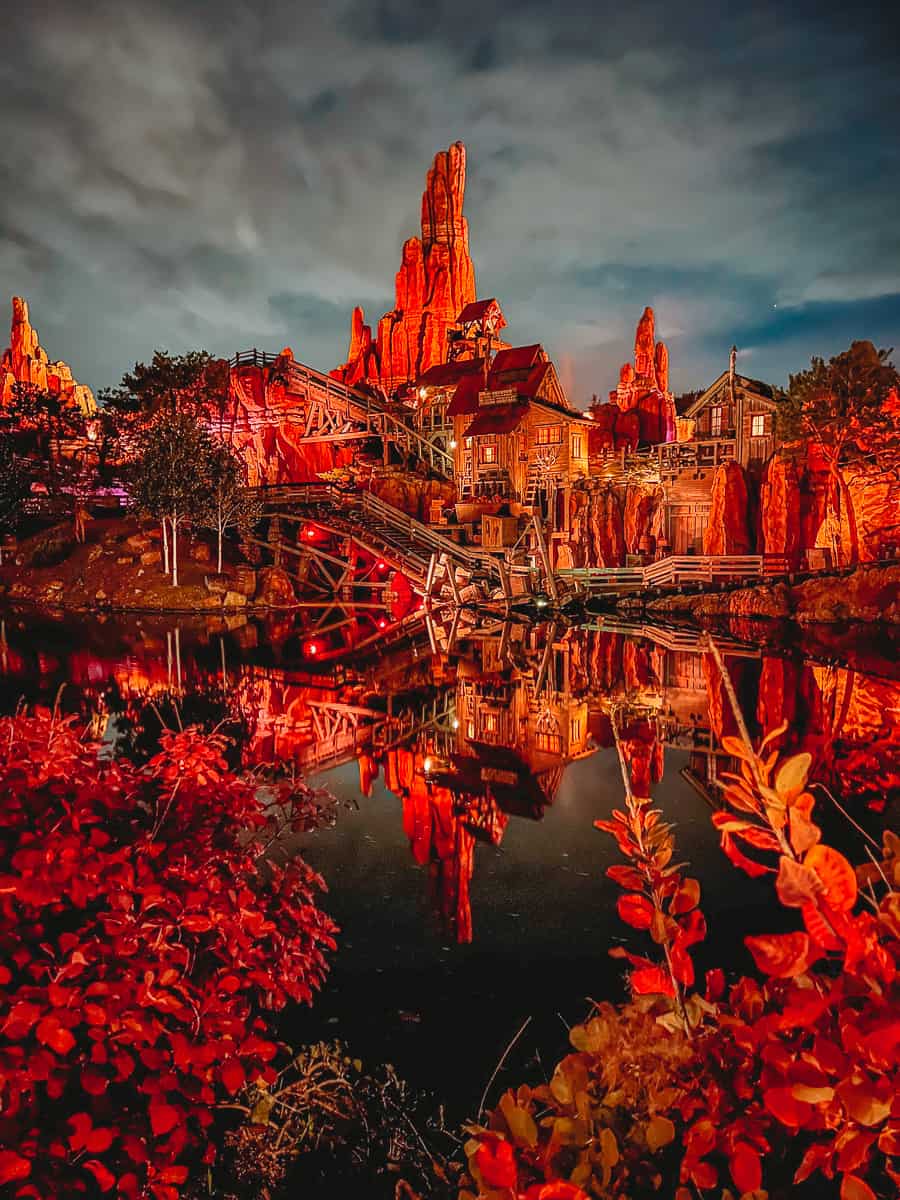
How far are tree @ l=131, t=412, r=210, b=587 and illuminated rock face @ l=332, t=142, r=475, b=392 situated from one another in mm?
49130

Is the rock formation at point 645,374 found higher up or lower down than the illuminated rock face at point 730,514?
higher up

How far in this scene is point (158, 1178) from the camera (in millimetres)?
3291

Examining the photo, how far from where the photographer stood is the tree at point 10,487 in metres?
43.7

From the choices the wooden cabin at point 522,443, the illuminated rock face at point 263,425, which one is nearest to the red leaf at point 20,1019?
the wooden cabin at point 522,443

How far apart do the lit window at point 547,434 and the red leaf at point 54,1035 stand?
46905 millimetres

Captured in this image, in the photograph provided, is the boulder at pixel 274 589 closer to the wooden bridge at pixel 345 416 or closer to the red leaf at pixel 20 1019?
the wooden bridge at pixel 345 416

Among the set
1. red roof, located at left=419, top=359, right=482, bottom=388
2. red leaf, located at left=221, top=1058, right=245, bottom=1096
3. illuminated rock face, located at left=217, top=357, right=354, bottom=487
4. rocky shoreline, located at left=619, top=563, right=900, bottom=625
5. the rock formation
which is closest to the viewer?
red leaf, located at left=221, top=1058, right=245, bottom=1096

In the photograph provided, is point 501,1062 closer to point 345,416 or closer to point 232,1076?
point 232,1076

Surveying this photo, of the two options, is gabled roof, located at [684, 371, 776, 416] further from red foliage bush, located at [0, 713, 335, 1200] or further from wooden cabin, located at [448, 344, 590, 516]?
red foliage bush, located at [0, 713, 335, 1200]

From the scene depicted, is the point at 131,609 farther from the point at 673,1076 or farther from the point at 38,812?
the point at 673,1076

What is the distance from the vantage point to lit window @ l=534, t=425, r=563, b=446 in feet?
156

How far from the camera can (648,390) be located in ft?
265

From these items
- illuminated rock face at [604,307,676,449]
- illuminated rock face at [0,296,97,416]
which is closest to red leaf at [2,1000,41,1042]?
illuminated rock face at [604,307,676,449]

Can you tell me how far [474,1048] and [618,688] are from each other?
12353mm
